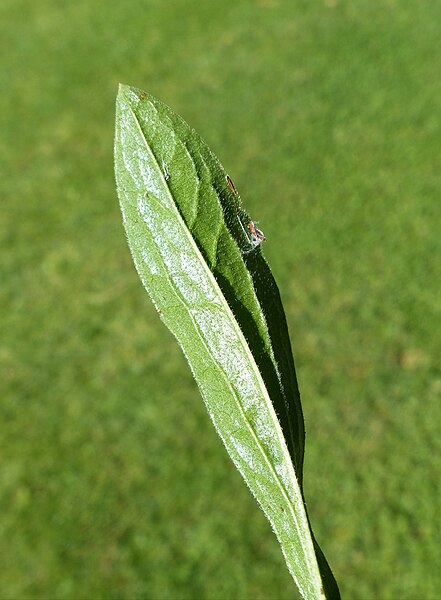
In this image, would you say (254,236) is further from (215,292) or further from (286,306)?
(286,306)

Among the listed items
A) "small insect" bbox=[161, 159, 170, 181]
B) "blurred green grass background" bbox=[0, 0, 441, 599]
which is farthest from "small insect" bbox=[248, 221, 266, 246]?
"blurred green grass background" bbox=[0, 0, 441, 599]

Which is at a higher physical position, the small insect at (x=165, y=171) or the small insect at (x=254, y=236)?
the small insect at (x=165, y=171)

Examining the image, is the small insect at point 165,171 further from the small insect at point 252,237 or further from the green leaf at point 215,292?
the small insect at point 252,237

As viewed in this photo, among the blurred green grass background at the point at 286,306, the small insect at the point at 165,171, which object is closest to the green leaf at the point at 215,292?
the small insect at the point at 165,171

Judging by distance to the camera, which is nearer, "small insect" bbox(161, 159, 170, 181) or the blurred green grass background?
"small insect" bbox(161, 159, 170, 181)

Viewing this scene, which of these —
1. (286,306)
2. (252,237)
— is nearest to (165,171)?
(252,237)

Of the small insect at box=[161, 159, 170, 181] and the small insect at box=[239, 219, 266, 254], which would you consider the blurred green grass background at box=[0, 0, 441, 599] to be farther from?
the small insect at box=[161, 159, 170, 181]
